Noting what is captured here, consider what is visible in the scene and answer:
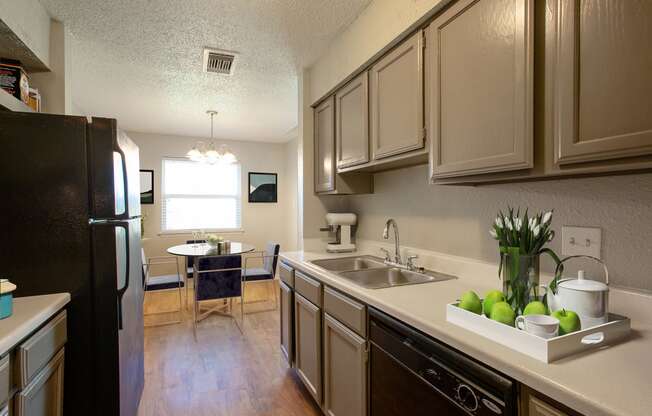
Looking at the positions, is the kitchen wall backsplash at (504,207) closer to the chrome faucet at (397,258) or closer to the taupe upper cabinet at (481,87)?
the chrome faucet at (397,258)

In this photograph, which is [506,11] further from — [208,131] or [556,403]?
[208,131]

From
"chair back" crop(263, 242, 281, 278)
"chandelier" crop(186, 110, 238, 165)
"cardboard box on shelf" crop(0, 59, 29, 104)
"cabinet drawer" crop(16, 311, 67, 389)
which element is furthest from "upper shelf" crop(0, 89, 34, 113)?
"chair back" crop(263, 242, 281, 278)

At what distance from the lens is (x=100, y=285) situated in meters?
1.50

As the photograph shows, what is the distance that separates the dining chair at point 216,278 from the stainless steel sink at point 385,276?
1.85 metres

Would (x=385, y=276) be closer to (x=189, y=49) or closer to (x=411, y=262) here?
(x=411, y=262)

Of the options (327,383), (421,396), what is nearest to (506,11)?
(421,396)

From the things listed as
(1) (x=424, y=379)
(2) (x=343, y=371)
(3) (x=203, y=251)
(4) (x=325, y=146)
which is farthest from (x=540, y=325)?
(3) (x=203, y=251)

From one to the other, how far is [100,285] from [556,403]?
1.77 metres

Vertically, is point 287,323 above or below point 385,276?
below

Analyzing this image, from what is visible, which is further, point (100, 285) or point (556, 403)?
point (100, 285)

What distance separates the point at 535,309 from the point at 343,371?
39.7 inches

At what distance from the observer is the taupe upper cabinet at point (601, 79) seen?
2.55 feet

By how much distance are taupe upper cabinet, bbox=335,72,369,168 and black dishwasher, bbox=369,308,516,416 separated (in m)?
1.08

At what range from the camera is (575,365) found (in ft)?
2.44
